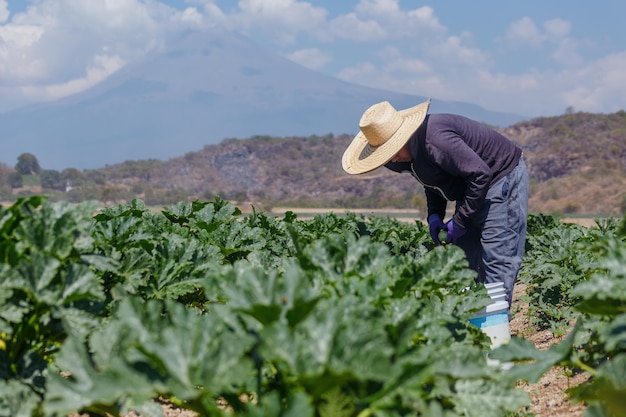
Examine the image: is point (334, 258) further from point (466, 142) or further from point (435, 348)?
point (466, 142)

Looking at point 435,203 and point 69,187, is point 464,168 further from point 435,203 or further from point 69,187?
point 69,187

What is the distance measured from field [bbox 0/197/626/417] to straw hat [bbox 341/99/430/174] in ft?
5.13

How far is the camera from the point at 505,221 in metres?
4.92

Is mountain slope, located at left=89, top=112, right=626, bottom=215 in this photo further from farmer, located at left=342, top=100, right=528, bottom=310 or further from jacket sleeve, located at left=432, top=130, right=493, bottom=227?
jacket sleeve, located at left=432, top=130, right=493, bottom=227

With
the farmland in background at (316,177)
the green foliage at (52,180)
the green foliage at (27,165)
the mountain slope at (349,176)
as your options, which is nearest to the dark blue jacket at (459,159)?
the farmland in background at (316,177)

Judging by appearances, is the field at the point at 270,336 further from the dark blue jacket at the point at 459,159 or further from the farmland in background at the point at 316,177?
the farmland in background at the point at 316,177

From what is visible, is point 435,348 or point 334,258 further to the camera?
point 334,258

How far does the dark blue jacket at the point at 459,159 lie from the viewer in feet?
14.7

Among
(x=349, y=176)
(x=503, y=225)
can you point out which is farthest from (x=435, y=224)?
(x=349, y=176)

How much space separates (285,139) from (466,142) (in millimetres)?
93874

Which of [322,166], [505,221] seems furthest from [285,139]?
[505,221]

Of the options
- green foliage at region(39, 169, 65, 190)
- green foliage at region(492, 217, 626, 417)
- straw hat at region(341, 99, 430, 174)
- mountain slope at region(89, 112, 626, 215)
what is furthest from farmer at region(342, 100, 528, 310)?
green foliage at region(39, 169, 65, 190)

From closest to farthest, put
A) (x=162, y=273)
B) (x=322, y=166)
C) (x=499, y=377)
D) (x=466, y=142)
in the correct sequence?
(x=499, y=377) → (x=162, y=273) → (x=466, y=142) → (x=322, y=166)

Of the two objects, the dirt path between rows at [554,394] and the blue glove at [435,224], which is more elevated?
the blue glove at [435,224]
